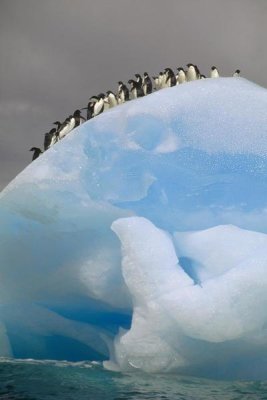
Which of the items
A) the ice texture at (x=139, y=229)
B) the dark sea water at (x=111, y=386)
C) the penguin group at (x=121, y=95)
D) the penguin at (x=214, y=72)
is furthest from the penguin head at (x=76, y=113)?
the dark sea water at (x=111, y=386)

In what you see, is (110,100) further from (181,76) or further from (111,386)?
(111,386)

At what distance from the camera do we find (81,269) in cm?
780

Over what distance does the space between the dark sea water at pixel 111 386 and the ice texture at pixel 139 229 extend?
23cm

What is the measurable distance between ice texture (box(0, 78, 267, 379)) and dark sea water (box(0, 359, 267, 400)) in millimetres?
233

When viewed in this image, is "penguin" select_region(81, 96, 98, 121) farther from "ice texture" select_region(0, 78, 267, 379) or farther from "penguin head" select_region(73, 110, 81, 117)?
"ice texture" select_region(0, 78, 267, 379)

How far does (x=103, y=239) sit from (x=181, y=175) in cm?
126

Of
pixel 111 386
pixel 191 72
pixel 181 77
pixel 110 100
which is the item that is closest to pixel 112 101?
pixel 110 100

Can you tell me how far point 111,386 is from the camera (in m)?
6.20

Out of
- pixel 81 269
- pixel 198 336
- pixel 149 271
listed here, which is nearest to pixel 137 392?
pixel 198 336

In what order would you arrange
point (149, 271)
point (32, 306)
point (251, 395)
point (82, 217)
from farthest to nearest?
point (32, 306), point (82, 217), point (149, 271), point (251, 395)

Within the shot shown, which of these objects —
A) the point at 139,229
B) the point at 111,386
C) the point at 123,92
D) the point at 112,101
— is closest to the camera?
the point at 111,386

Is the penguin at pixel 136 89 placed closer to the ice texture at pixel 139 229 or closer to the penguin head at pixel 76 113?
the penguin head at pixel 76 113

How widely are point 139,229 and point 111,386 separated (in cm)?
167

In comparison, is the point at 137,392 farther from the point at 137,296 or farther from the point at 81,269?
the point at 81,269
